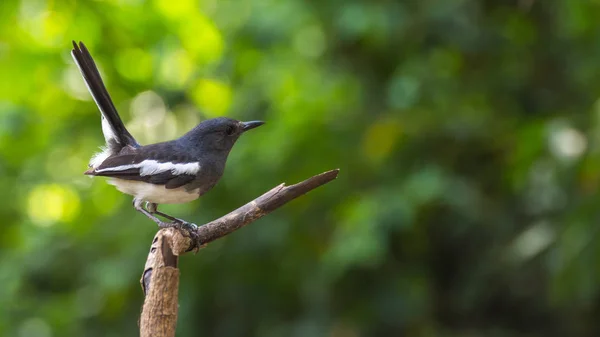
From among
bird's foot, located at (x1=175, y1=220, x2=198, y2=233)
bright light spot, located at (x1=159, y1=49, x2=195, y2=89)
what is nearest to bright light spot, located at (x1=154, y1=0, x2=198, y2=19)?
bright light spot, located at (x1=159, y1=49, x2=195, y2=89)

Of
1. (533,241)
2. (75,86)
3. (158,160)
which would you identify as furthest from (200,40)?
(533,241)

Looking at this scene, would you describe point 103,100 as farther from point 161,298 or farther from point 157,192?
point 161,298

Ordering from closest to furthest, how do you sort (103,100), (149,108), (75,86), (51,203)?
(103,100) → (75,86) → (149,108) → (51,203)

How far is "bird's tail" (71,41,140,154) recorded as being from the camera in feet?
11.2

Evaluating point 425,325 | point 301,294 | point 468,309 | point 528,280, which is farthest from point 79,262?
point 528,280

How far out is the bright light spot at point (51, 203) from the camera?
557 centimetres

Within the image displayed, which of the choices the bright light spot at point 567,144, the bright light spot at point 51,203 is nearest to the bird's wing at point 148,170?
Result: the bright light spot at point 567,144

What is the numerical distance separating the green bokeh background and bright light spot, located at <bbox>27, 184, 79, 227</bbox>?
18 millimetres

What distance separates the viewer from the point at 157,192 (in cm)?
332

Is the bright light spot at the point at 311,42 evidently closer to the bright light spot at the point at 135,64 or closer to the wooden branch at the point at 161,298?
the bright light spot at the point at 135,64

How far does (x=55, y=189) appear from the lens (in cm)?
556

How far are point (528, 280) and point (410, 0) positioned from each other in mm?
2263

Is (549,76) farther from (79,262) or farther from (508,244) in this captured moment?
(79,262)

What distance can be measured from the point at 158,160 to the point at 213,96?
2057 mm
